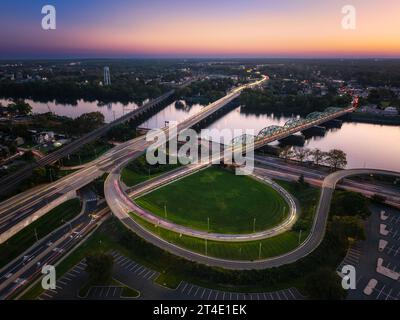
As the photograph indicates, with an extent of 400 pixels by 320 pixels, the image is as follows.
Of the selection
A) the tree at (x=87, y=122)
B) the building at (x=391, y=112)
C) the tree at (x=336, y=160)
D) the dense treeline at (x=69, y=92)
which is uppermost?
the dense treeline at (x=69, y=92)

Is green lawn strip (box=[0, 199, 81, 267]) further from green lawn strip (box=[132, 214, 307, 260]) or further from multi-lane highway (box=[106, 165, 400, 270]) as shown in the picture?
green lawn strip (box=[132, 214, 307, 260])

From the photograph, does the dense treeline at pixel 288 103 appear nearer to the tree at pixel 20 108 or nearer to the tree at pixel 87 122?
the tree at pixel 87 122

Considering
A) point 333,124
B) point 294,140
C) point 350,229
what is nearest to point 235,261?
point 350,229

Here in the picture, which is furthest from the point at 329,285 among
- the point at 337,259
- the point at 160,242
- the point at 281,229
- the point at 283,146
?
the point at 283,146

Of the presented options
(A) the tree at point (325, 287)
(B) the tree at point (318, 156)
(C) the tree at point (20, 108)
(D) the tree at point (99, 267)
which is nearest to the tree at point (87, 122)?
(C) the tree at point (20, 108)

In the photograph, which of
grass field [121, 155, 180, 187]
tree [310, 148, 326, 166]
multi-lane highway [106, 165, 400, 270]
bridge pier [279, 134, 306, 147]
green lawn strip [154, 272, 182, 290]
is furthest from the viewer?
bridge pier [279, 134, 306, 147]

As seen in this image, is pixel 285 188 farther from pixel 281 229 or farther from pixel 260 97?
pixel 260 97

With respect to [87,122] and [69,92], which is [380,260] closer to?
[87,122]

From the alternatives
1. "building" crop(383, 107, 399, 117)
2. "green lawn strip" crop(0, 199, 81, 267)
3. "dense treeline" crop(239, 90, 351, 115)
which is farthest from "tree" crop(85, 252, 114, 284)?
"building" crop(383, 107, 399, 117)
